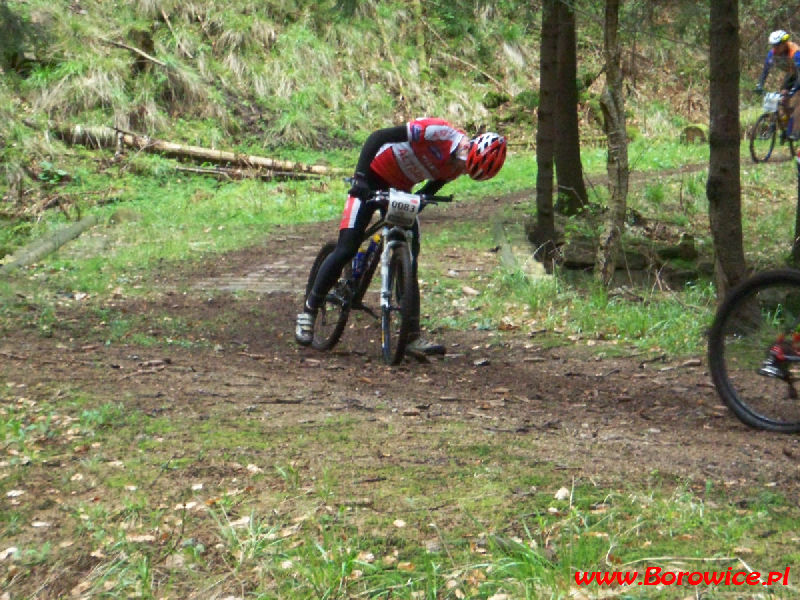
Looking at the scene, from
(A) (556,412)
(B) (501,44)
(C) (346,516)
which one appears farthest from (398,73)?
(C) (346,516)

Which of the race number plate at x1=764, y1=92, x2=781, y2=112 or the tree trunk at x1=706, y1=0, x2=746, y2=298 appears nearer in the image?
the tree trunk at x1=706, y1=0, x2=746, y2=298

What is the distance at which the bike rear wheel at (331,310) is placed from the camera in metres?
7.57

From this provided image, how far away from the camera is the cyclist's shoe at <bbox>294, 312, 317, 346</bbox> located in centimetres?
771

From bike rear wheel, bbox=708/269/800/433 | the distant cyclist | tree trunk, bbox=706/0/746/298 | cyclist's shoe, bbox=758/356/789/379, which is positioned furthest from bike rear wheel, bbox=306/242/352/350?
the distant cyclist

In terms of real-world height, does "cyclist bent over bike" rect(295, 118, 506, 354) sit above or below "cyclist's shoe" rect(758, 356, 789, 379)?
above

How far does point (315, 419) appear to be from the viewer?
16.8 feet

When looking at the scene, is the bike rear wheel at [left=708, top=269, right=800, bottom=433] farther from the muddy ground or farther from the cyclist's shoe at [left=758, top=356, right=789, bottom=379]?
the muddy ground

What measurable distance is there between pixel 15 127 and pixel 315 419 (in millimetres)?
14031

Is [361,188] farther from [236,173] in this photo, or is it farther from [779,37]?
[236,173]

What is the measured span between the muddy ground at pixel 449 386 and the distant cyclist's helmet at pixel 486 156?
1505 millimetres

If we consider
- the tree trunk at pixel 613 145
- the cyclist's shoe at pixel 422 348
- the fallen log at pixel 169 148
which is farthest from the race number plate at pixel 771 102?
the cyclist's shoe at pixel 422 348

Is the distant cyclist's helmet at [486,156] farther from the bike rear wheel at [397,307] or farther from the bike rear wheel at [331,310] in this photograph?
the bike rear wheel at [331,310]

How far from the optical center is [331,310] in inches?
308

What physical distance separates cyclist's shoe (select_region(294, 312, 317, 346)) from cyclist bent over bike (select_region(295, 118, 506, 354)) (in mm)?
452
